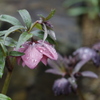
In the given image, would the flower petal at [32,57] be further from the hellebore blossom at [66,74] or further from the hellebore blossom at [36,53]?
the hellebore blossom at [66,74]

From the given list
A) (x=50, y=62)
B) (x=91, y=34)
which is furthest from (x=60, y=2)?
(x=50, y=62)

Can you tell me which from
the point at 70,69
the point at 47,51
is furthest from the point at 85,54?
the point at 47,51

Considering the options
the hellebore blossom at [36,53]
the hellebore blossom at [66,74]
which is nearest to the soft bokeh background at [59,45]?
the hellebore blossom at [66,74]

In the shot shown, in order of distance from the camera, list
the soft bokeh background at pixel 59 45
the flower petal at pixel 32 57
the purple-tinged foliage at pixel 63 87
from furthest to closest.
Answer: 1. the soft bokeh background at pixel 59 45
2. the purple-tinged foliage at pixel 63 87
3. the flower petal at pixel 32 57

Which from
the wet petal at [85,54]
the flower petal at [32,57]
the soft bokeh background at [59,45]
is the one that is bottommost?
the soft bokeh background at [59,45]

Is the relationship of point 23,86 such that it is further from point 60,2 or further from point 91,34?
point 60,2

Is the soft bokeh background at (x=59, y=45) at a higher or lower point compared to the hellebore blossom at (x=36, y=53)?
lower

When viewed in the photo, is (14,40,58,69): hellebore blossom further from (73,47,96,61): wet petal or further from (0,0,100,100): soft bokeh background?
(0,0,100,100): soft bokeh background
